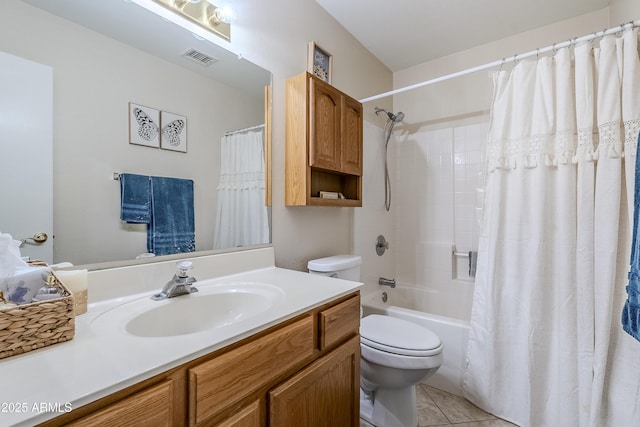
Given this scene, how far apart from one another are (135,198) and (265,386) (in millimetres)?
761

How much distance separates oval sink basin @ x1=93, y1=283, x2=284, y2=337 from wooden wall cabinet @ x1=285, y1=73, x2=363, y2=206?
57 cm

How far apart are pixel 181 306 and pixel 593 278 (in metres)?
1.78

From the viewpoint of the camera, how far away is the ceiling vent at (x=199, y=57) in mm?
1189

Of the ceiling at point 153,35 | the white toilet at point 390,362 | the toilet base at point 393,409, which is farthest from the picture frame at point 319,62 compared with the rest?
the toilet base at point 393,409

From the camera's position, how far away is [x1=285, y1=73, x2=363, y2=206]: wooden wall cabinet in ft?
4.87

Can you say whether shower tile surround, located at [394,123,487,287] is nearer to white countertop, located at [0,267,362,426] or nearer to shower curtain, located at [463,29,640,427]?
shower curtain, located at [463,29,640,427]

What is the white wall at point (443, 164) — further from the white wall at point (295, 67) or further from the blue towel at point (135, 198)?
the blue towel at point (135, 198)

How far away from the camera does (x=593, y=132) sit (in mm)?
1408

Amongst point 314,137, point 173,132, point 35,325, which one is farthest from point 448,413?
point 173,132

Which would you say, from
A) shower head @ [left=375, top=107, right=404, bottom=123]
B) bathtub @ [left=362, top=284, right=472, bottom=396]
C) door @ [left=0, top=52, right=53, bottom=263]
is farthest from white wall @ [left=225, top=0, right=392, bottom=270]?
door @ [left=0, top=52, right=53, bottom=263]

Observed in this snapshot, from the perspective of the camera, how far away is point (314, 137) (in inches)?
58.6

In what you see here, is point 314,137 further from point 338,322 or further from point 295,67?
point 338,322

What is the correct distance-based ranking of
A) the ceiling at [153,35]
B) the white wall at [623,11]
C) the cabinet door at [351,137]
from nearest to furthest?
1. the ceiling at [153,35]
2. the white wall at [623,11]
3. the cabinet door at [351,137]

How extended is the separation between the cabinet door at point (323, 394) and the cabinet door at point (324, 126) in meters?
0.88
